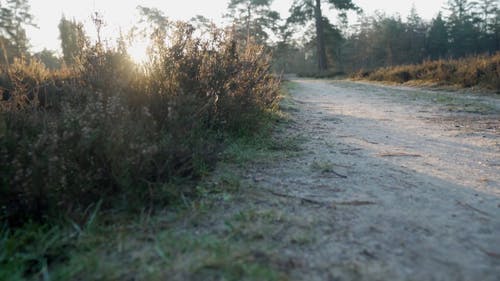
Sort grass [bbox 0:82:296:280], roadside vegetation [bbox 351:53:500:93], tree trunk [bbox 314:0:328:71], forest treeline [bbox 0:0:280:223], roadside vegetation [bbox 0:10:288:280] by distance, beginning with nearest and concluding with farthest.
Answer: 1. grass [bbox 0:82:296:280]
2. roadside vegetation [bbox 0:10:288:280]
3. forest treeline [bbox 0:0:280:223]
4. roadside vegetation [bbox 351:53:500:93]
5. tree trunk [bbox 314:0:328:71]

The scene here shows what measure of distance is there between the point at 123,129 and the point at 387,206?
5.74ft

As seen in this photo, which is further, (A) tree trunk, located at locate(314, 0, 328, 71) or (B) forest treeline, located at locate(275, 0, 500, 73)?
(B) forest treeline, located at locate(275, 0, 500, 73)

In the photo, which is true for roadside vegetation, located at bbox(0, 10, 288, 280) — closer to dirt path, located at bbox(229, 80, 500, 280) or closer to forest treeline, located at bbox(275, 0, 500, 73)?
dirt path, located at bbox(229, 80, 500, 280)

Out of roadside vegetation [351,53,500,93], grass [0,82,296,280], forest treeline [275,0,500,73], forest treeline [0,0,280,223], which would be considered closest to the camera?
grass [0,82,296,280]

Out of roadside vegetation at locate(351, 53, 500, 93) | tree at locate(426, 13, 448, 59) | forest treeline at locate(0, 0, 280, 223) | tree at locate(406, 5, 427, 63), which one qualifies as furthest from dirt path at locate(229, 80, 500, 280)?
tree at locate(426, 13, 448, 59)

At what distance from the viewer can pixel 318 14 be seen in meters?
31.9

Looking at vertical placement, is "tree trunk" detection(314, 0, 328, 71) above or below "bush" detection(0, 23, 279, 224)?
above

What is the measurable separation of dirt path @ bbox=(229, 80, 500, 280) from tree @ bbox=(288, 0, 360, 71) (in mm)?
28900

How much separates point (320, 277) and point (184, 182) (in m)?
1.30

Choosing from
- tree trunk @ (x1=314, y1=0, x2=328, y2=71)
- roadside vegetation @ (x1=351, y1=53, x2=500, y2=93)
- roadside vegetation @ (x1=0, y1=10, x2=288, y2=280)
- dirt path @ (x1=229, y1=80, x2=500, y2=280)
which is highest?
tree trunk @ (x1=314, y1=0, x2=328, y2=71)

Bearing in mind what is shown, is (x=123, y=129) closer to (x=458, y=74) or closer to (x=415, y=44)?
(x=458, y=74)

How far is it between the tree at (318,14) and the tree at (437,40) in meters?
23.9

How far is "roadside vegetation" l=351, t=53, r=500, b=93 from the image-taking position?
10979mm

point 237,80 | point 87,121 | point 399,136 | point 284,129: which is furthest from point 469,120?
point 87,121
